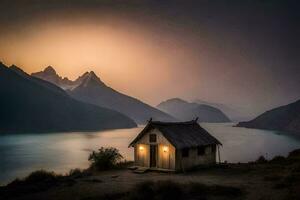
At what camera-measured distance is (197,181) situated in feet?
101

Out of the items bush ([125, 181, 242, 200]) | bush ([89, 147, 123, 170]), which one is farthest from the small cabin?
Answer: bush ([125, 181, 242, 200])

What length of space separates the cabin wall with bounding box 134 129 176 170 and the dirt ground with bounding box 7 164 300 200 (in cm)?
A: 130

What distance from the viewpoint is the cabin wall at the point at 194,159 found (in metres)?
36.6

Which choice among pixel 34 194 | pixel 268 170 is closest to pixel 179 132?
pixel 268 170

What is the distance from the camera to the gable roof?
1459 inches

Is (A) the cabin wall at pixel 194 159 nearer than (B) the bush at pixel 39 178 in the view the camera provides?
No

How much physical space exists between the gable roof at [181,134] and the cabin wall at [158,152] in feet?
1.35

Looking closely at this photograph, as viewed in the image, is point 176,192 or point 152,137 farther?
point 152,137

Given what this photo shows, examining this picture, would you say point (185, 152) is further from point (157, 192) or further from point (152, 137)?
point (157, 192)

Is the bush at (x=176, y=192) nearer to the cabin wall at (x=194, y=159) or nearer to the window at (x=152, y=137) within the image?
the cabin wall at (x=194, y=159)

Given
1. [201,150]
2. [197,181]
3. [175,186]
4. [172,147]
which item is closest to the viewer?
[175,186]

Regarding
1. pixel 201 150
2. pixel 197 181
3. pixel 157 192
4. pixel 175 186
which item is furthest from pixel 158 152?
pixel 157 192

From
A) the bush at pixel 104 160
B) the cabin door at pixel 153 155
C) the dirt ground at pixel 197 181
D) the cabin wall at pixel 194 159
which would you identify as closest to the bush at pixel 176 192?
the dirt ground at pixel 197 181

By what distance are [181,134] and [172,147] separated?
285 centimetres
